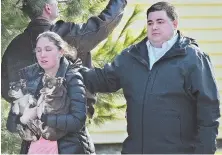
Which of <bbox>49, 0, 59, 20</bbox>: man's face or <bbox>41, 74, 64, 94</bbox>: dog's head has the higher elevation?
<bbox>49, 0, 59, 20</bbox>: man's face

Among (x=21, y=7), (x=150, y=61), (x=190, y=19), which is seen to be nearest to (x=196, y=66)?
(x=150, y=61)

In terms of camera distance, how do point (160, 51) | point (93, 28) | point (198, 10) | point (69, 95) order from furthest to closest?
point (198, 10)
point (93, 28)
point (160, 51)
point (69, 95)

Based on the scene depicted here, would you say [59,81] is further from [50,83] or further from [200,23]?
[200,23]

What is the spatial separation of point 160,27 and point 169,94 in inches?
14.6

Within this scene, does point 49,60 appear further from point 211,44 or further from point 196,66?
point 211,44

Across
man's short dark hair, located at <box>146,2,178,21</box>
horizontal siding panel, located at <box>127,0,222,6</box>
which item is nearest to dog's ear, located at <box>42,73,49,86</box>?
man's short dark hair, located at <box>146,2,178,21</box>

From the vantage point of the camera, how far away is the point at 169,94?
3.79m

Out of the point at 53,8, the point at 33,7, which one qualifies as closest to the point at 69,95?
the point at 53,8

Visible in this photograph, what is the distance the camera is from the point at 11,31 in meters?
5.31

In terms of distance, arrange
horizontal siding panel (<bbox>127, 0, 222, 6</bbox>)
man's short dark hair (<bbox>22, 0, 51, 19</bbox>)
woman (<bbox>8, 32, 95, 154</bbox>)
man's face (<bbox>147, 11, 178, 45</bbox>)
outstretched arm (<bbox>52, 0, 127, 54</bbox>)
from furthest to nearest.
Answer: horizontal siding panel (<bbox>127, 0, 222, 6</bbox>) < man's short dark hair (<bbox>22, 0, 51, 19</bbox>) < outstretched arm (<bbox>52, 0, 127, 54</bbox>) < man's face (<bbox>147, 11, 178, 45</bbox>) < woman (<bbox>8, 32, 95, 154</bbox>)

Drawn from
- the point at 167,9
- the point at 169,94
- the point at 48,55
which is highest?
the point at 167,9

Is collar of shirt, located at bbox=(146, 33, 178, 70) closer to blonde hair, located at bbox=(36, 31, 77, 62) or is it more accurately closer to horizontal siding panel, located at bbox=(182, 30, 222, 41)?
blonde hair, located at bbox=(36, 31, 77, 62)

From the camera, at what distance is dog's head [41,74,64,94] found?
376 centimetres

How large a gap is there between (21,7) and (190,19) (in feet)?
12.3
